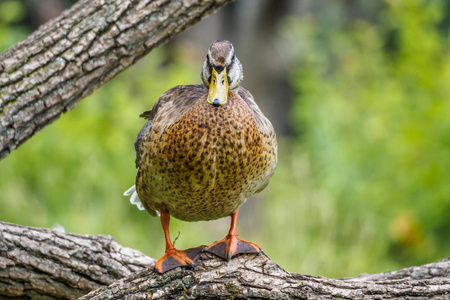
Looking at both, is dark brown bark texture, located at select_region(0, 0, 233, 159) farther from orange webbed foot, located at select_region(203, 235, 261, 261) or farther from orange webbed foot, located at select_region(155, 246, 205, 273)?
orange webbed foot, located at select_region(203, 235, 261, 261)

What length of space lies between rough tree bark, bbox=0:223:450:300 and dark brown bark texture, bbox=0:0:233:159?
0.56m

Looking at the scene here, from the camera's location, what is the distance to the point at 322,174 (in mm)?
6785

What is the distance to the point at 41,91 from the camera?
10.5 ft

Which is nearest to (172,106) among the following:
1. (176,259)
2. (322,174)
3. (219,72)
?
(219,72)

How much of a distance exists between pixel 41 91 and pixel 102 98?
3.97 meters

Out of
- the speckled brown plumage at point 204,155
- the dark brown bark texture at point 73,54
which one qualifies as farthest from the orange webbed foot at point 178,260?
the dark brown bark texture at point 73,54

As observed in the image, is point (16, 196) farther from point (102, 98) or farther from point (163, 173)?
point (163, 173)

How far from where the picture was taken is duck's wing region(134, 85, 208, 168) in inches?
110

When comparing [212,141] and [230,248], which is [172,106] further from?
[230,248]

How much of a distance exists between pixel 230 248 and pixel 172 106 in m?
0.70

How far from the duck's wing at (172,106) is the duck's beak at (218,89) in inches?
8.8

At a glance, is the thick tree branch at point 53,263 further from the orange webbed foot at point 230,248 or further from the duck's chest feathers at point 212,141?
the duck's chest feathers at point 212,141

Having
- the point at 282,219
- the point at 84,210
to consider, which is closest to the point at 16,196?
the point at 84,210

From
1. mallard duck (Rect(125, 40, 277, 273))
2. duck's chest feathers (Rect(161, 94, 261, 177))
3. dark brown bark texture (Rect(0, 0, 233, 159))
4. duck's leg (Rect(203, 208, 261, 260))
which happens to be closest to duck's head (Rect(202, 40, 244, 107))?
mallard duck (Rect(125, 40, 277, 273))
